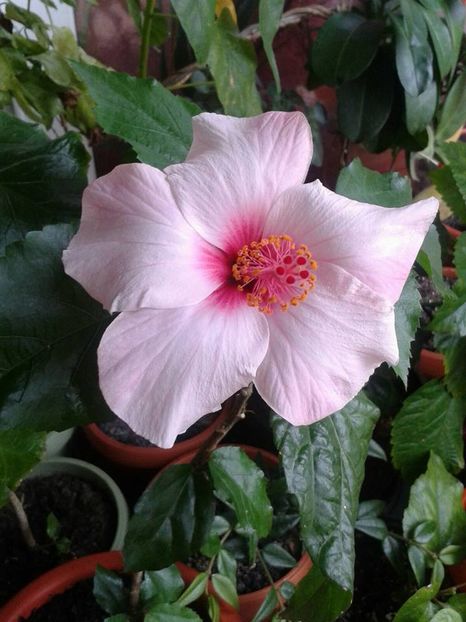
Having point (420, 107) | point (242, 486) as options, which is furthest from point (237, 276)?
point (420, 107)

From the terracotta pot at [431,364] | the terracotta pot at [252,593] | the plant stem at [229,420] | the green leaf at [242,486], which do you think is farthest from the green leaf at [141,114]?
the terracotta pot at [431,364]

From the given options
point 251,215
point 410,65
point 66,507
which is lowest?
point 66,507

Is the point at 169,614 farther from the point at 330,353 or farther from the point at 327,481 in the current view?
the point at 330,353

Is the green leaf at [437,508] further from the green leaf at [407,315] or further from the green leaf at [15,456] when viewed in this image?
the green leaf at [15,456]

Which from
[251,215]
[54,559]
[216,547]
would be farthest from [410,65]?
[54,559]

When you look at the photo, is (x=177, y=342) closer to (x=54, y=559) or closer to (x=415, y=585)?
(x=54, y=559)

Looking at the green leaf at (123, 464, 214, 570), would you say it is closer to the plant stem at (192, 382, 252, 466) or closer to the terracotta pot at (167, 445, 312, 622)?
the plant stem at (192, 382, 252, 466)
